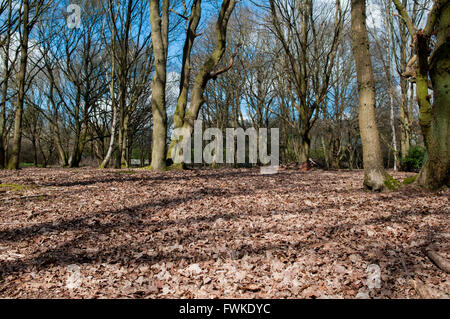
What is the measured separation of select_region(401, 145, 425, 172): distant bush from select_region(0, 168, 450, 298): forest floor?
952 centimetres

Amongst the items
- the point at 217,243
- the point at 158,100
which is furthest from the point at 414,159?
the point at 217,243

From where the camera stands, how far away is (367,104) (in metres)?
5.44

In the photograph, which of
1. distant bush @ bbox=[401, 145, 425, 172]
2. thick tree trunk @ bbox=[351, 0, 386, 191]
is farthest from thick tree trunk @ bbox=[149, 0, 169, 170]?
distant bush @ bbox=[401, 145, 425, 172]

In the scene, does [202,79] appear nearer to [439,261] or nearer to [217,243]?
[217,243]

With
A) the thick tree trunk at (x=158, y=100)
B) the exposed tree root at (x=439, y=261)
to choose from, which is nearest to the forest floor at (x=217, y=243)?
the exposed tree root at (x=439, y=261)

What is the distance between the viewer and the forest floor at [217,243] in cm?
247

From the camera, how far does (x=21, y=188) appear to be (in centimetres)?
548

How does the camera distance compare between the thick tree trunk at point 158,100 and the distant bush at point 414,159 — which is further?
the distant bush at point 414,159

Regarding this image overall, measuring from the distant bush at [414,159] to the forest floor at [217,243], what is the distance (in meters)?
9.52

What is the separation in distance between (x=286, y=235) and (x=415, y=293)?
1.43 metres

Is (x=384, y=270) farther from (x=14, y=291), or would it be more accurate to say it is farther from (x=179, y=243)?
(x=14, y=291)

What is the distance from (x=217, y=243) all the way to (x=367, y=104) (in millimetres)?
4069

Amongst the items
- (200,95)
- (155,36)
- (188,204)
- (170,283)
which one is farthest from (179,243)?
(155,36)

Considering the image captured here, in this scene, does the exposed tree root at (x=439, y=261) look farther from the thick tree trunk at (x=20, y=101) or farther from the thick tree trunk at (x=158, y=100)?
the thick tree trunk at (x=20, y=101)
